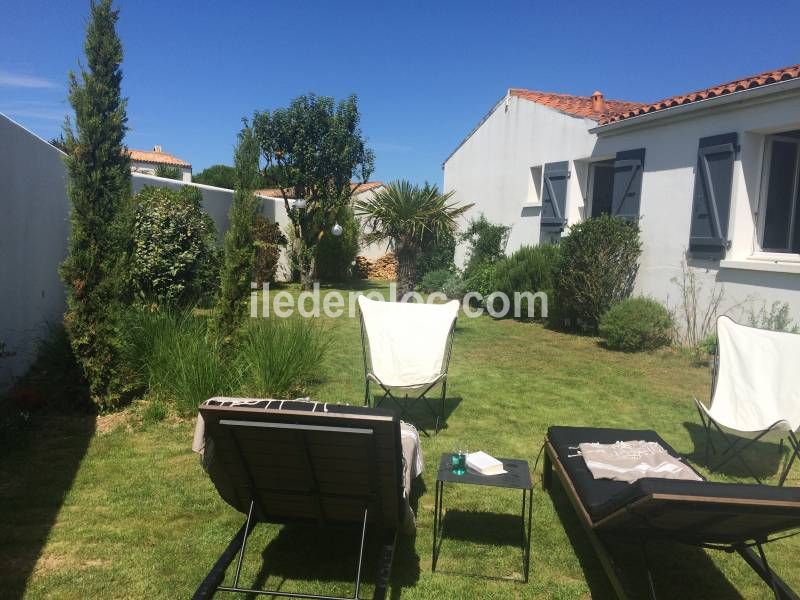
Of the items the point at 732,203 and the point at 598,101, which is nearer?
the point at 732,203

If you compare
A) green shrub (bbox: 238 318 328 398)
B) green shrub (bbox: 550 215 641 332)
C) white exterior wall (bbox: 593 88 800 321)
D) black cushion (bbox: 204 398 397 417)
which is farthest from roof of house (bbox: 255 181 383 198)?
black cushion (bbox: 204 398 397 417)

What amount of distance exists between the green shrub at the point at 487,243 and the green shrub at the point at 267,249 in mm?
5386

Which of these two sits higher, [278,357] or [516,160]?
[516,160]

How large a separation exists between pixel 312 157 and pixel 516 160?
5.44 meters

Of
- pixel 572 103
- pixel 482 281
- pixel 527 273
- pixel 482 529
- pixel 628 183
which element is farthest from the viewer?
pixel 572 103

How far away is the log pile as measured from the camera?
67.1 ft

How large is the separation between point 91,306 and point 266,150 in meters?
11.5

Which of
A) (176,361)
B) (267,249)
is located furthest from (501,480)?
(267,249)

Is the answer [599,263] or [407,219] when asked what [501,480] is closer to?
[599,263]

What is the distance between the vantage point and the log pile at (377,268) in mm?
20438

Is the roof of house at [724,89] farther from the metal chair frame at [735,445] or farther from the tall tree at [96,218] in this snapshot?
the tall tree at [96,218]

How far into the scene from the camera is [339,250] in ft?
59.8

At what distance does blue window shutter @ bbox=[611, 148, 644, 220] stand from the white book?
7990 mm

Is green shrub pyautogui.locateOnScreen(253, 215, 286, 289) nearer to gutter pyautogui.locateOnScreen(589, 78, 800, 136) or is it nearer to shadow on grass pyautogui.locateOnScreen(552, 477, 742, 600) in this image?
gutter pyautogui.locateOnScreen(589, 78, 800, 136)
